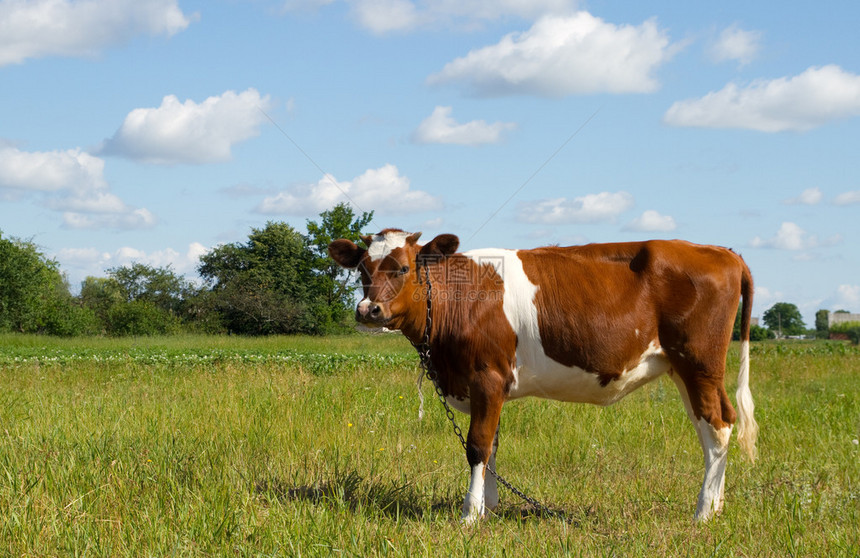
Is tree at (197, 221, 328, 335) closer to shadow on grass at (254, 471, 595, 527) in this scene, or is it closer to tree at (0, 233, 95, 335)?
tree at (0, 233, 95, 335)

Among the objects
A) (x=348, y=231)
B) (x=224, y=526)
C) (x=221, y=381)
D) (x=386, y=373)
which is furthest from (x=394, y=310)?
(x=348, y=231)

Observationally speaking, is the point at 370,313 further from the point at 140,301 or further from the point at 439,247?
the point at 140,301

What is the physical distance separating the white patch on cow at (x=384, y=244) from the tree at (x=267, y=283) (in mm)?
36998

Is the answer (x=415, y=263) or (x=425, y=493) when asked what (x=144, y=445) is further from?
(x=415, y=263)

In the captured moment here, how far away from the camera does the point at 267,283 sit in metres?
47.2

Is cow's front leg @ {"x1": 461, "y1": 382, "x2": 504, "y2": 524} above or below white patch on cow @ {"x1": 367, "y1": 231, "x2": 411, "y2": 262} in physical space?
below

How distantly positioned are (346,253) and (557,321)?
1.76 m

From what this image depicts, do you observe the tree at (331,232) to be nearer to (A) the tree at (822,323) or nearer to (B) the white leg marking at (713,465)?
(B) the white leg marking at (713,465)

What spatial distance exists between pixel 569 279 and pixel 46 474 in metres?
4.48

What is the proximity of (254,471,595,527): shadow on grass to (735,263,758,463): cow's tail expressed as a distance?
1.50 m

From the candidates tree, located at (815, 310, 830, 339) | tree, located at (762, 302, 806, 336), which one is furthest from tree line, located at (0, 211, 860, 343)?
tree, located at (762, 302, 806, 336)

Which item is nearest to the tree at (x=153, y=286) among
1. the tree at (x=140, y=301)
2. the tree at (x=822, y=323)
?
the tree at (x=140, y=301)

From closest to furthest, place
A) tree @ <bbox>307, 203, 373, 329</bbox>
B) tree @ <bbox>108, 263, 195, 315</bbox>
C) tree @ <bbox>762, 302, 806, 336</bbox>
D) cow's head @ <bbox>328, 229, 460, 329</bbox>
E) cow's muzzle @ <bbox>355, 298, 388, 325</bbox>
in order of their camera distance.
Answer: cow's muzzle @ <bbox>355, 298, 388, 325</bbox> < cow's head @ <bbox>328, 229, 460, 329</bbox> < tree @ <bbox>307, 203, 373, 329</bbox> < tree @ <bbox>108, 263, 195, 315</bbox> < tree @ <bbox>762, 302, 806, 336</bbox>

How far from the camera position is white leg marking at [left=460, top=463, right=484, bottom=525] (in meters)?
5.31
